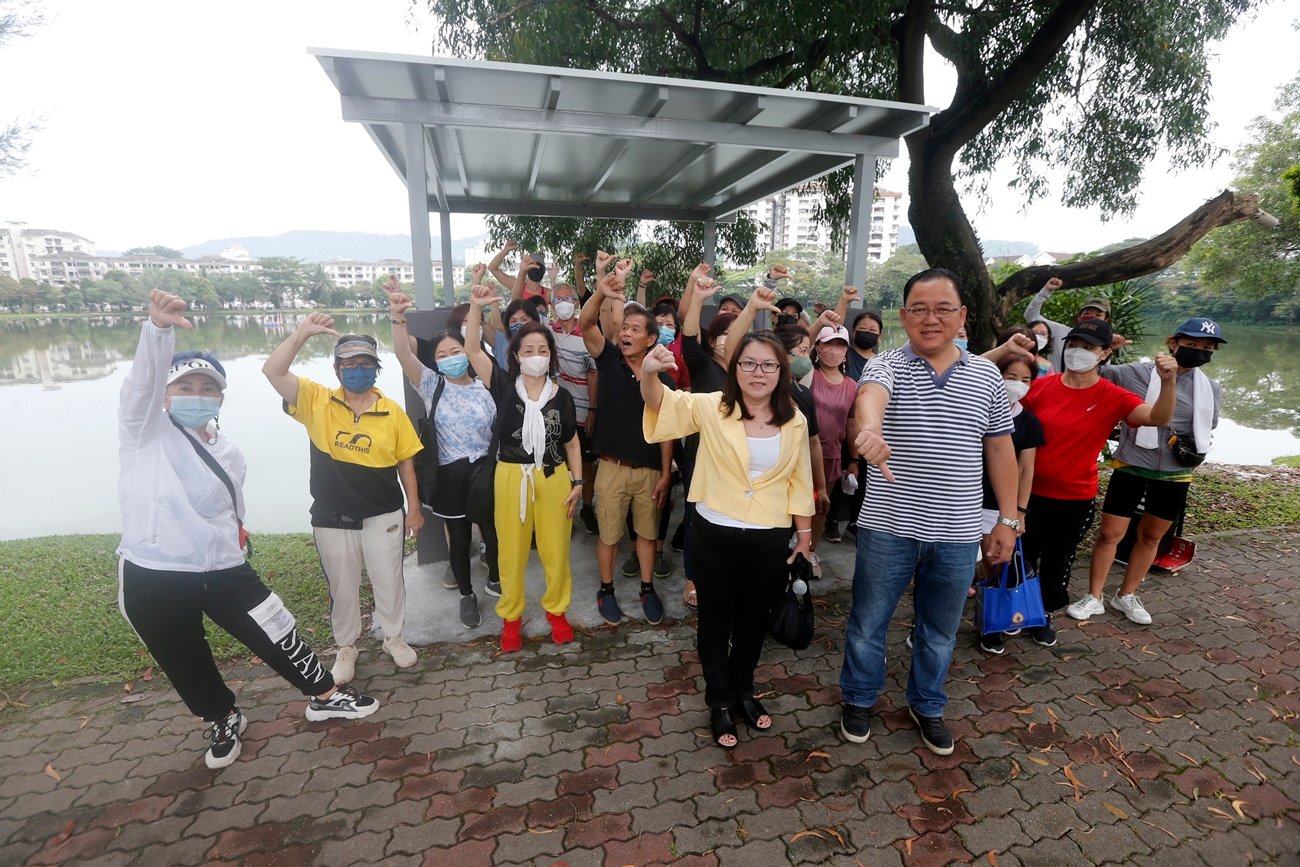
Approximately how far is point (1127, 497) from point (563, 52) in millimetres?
6747

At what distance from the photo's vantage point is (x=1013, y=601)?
316 centimetres

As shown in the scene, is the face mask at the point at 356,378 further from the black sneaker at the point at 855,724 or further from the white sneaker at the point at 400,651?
the black sneaker at the point at 855,724

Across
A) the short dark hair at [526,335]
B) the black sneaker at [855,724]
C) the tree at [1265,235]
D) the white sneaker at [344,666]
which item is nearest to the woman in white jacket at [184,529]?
the white sneaker at [344,666]

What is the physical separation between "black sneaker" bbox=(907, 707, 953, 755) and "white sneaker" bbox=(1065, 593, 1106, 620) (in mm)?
1708

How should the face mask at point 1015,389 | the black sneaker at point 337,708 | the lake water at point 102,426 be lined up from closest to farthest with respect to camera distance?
1. the black sneaker at point 337,708
2. the face mask at point 1015,389
3. the lake water at point 102,426

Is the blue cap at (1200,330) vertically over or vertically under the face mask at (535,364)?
over

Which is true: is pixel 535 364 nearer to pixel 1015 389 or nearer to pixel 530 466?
pixel 530 466

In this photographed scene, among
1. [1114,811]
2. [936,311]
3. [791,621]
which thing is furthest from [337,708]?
[1114,811]

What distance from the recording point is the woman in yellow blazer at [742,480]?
2.37 m

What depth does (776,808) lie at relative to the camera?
2270 millimetres

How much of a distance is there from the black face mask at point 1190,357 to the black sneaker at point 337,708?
457 centimetres

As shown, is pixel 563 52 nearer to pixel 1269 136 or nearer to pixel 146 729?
pixel 146 729

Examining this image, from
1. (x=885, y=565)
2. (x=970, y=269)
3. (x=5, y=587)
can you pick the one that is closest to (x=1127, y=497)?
(x=885, y=565)

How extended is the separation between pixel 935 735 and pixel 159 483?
3.31 metres
